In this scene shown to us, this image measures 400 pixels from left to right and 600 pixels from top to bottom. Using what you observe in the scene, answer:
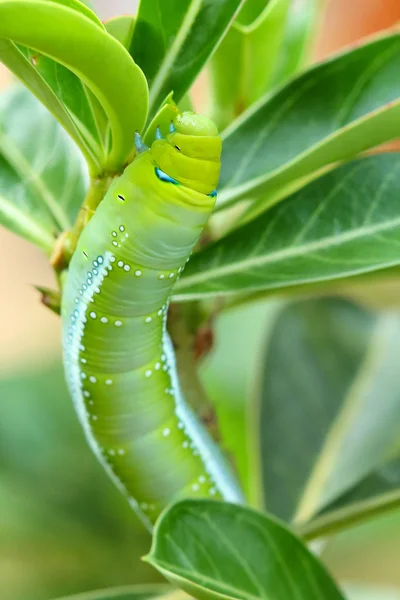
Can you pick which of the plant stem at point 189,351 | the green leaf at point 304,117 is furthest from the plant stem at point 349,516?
the green leaf at point 304,117

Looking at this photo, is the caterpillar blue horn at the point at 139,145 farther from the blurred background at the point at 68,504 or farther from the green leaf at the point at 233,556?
the blurred background at the point at 68,504

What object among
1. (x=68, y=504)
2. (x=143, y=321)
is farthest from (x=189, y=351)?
(x=68, y=504)

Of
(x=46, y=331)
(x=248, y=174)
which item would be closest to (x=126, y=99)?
(x=248, y=174)

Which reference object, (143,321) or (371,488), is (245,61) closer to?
(143,321)

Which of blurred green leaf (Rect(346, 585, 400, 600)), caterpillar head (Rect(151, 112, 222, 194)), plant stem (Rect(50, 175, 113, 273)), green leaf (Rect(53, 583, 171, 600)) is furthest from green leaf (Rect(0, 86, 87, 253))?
blurred green leaf (Rect(346, 585, 400, 600))

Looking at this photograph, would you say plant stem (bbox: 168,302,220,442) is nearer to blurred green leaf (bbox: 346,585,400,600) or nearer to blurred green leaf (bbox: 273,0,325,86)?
blurred green leaf (bbox: 273,0,325,86)
